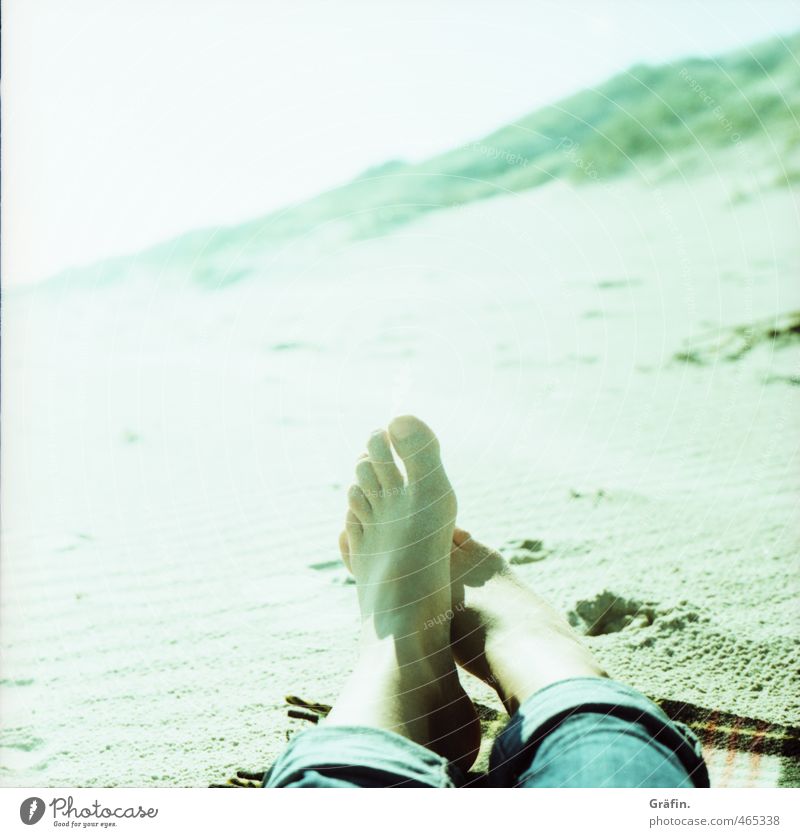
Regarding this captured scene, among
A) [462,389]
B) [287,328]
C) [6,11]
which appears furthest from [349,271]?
[6,11]

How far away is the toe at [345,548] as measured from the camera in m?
0.82

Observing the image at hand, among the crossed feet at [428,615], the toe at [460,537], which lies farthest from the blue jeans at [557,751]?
the toe at [460,537]

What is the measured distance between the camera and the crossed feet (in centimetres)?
66

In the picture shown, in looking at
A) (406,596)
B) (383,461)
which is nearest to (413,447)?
(383,461)

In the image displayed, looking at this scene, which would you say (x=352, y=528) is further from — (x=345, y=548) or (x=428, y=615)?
(x=428, y=615)

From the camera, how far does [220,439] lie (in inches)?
37.5

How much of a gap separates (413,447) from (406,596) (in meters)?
0.14

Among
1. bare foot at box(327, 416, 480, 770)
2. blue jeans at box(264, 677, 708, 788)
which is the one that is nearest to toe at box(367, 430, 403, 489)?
bare foot at box(327, 416, 480, 770)

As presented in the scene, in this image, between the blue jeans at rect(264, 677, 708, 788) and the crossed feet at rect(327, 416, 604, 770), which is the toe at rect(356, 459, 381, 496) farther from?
the blue jeans at rect(264, 677, 708, 788)

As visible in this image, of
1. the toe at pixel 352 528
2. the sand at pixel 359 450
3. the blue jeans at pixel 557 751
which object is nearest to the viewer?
the blue jeans at pixel 557 751

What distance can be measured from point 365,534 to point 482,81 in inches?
18.1

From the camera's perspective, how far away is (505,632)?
2.38ft

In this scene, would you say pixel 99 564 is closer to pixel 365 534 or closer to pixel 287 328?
pixel 365 534

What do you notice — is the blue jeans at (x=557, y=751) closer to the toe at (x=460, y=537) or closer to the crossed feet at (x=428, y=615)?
the crossed feet at (x=428, y=615)
